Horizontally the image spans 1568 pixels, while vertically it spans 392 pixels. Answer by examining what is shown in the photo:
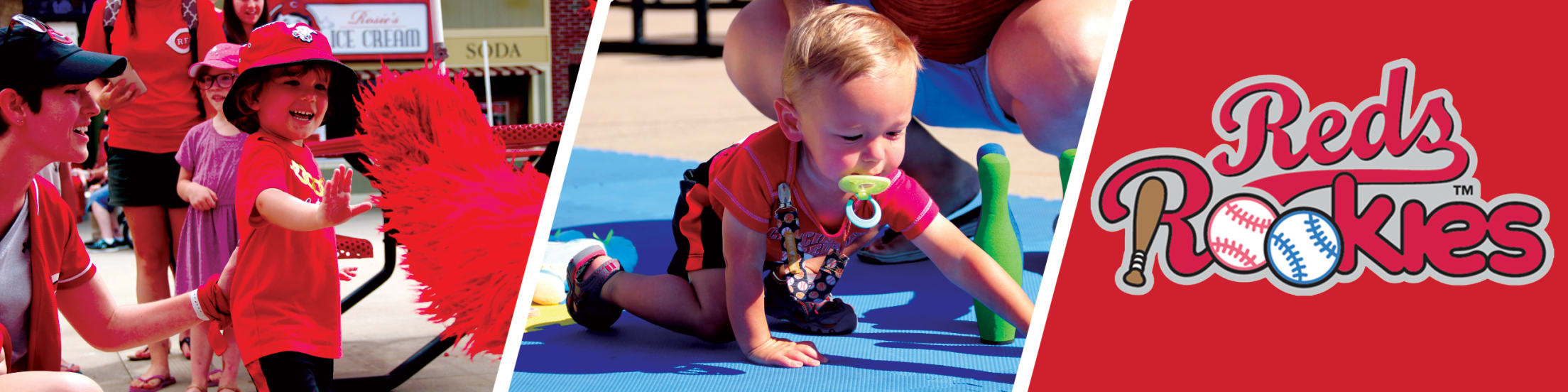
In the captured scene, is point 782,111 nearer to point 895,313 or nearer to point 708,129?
point 895,313

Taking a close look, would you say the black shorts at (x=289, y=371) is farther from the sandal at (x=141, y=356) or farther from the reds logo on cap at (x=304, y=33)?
the sandal at (x=141, y=356)

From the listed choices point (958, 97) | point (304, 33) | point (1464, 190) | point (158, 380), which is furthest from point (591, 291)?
point (1464, 190)

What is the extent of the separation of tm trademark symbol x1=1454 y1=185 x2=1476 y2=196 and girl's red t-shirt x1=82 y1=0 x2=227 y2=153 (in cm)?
219

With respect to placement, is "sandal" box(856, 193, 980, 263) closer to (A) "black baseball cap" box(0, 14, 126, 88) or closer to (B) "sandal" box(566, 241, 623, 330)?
(B) "sandal" box(566, 241, 623, 330)

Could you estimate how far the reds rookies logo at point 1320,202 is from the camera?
1589 mm

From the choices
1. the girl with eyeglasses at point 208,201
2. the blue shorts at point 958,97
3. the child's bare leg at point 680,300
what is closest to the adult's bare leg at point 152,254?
the girl with eyeglasses at point 208,201

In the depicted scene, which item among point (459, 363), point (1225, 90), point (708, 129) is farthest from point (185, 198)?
point (708, 129)

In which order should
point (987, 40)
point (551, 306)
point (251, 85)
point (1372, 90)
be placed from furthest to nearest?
1. point (551, 306)
2. point (987, 40)
3. point (251, 85)
4. point (1372, 90)

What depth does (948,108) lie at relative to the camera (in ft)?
7.71

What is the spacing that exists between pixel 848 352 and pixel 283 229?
84cm

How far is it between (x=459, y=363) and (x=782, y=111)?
1.20 metres

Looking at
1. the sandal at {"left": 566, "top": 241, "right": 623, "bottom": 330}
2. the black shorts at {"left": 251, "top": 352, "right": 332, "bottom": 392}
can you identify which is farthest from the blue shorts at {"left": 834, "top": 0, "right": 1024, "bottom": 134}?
the black shorts at {"left": 251, "top": 352, "right": 332, "bottom": 392}

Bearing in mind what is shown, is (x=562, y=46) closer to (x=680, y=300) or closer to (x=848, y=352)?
(x=680, y=300)

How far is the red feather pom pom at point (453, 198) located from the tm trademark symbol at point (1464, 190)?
4.37ft
